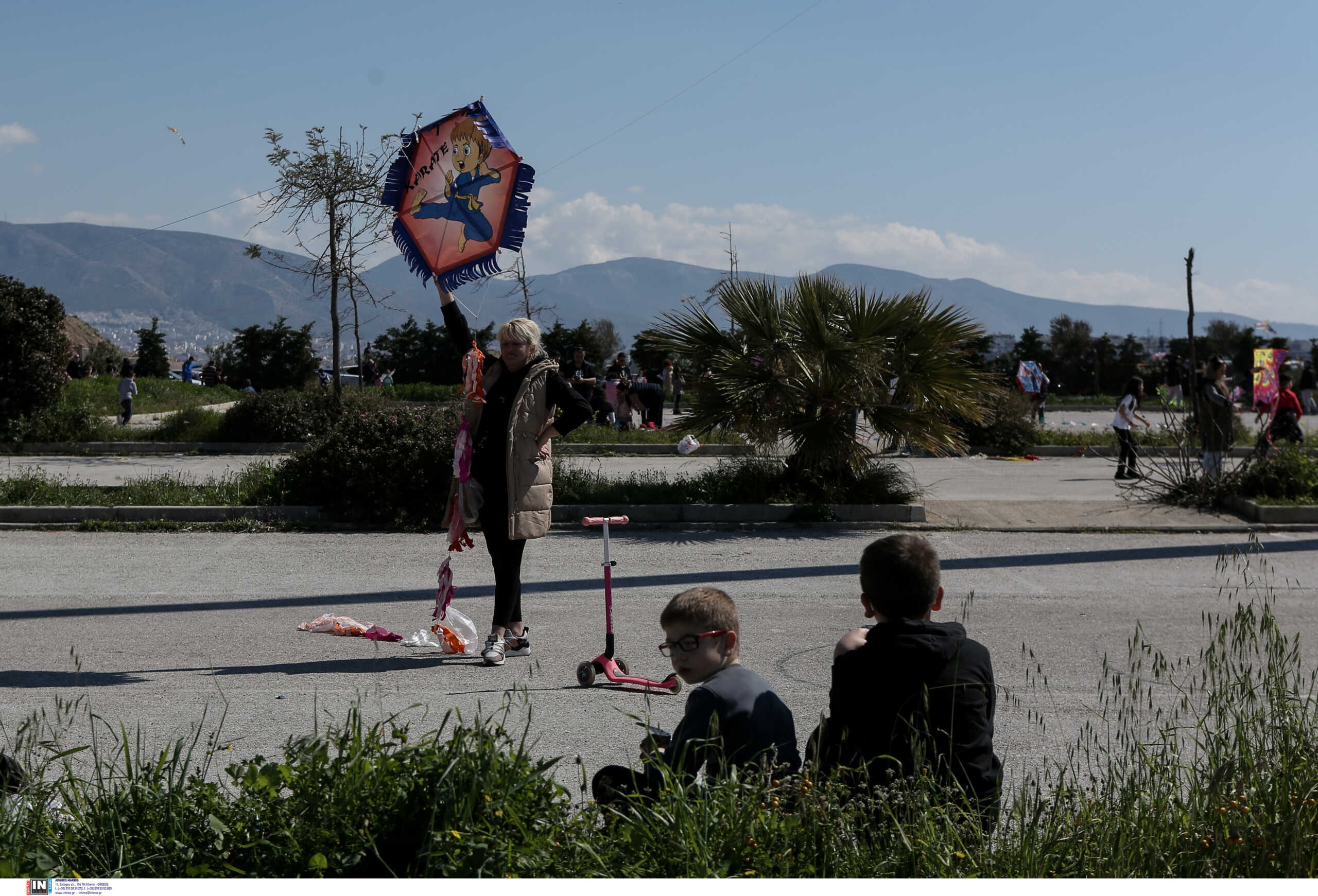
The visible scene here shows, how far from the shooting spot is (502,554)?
6723 mm

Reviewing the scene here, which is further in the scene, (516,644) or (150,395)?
(150,395)

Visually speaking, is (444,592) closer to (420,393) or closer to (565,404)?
(565,404)

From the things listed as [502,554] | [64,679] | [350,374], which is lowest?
[64,679]

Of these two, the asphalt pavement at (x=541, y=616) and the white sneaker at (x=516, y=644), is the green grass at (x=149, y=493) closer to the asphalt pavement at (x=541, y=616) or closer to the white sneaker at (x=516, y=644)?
the asphalt pavement at (x=541, y=616)

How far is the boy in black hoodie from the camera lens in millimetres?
A: 3410

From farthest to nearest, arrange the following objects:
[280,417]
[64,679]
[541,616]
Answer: [280,417] → [541,616] → [64,679]

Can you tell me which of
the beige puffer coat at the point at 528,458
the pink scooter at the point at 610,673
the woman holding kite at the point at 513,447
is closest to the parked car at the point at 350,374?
the woman holding kite at the point at 513,447

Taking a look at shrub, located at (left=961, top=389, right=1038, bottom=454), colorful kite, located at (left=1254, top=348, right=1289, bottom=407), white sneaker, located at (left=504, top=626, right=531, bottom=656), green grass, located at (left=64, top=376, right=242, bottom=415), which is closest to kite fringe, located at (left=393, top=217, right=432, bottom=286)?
white sneaker, located at (left=504, top=626, right=531, bottom=656)

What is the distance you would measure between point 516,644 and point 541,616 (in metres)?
1.23

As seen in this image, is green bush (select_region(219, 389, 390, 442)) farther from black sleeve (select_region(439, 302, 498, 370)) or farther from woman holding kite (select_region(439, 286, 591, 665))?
woman holding kite (select_region(439, 286, 591, 665))

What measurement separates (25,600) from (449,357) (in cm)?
3358

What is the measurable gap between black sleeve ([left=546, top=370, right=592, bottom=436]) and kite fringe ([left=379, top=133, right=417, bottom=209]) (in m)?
1.68

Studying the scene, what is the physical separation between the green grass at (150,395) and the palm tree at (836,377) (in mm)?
17018

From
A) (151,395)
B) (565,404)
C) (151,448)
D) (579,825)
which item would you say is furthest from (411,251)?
(151,395)
